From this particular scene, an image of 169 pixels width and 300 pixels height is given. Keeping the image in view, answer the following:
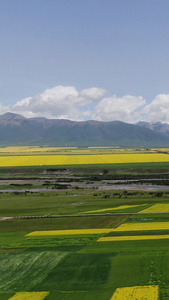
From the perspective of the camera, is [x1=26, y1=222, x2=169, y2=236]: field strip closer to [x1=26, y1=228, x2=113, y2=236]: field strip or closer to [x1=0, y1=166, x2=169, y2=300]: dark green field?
[x1=26, y1=228, x2=113, y2=236]: field strip

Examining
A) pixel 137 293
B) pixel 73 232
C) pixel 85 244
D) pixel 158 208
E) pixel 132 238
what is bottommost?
pixel 137 293

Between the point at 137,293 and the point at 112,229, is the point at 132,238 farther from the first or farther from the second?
the point at 137,293

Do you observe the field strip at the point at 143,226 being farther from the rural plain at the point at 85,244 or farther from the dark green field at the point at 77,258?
the dark green field at the point at 77,258

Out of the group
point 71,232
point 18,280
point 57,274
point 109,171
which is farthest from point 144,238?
point 109,171

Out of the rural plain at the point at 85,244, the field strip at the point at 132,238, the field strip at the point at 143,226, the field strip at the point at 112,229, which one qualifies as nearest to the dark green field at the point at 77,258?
the rural plain at the point at 85,244

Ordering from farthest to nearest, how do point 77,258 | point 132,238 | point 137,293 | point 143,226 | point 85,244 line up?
point 143,226, point 132,238, point 85,244, point 77,258, point 137,293

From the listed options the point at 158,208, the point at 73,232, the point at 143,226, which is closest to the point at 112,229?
the point at 143,226
